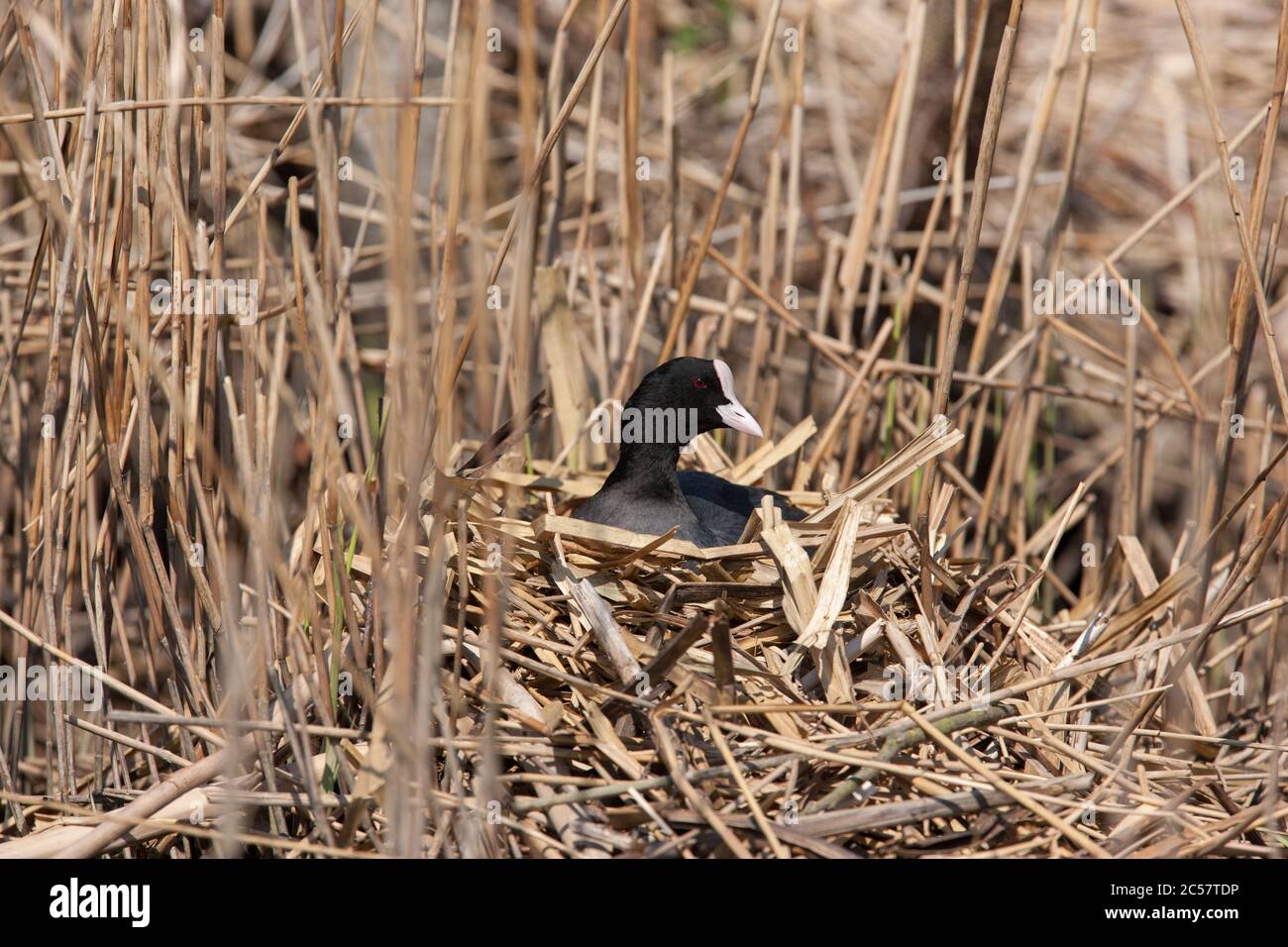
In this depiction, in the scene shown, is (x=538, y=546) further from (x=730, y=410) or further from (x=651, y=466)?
(x=730, y=410)

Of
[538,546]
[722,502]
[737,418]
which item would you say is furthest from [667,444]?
[538,546]

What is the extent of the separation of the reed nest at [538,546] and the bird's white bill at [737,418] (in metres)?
0.23

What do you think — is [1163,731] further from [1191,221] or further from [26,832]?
[1191,221]

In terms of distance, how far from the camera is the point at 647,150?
4.36m

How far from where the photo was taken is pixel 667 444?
8.60 ft

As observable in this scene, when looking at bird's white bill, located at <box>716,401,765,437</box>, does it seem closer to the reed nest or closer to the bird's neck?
the bird's neck

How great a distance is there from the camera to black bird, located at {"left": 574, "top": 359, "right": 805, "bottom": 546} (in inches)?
102

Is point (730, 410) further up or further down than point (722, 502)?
further up

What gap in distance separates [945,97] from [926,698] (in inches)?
80.9

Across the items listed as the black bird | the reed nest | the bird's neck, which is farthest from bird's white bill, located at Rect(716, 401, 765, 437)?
the reed nest

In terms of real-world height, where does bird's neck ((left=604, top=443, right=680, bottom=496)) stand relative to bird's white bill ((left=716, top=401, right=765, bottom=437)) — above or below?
below

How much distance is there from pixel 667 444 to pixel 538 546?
0.46 meters

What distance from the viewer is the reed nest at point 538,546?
178 centimetres
